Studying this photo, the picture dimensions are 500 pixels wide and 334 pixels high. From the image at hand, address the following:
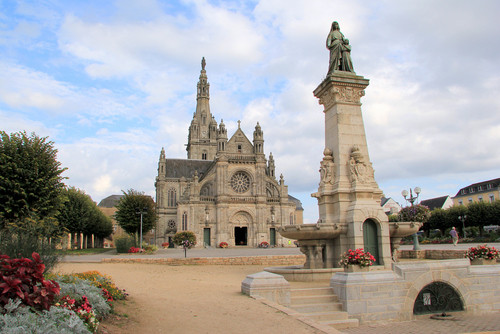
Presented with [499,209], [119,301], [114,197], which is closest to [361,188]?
[119,301]

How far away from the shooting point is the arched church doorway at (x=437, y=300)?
10344mm

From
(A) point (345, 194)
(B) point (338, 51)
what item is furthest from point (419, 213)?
(B) point (338, 51)

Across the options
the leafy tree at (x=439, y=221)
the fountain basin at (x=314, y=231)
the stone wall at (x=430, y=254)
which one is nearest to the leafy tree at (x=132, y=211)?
the stone wall at (x=430, y=254)

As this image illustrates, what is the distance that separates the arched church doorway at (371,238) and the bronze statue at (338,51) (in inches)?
229

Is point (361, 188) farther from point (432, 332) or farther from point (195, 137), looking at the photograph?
point (195, 137)

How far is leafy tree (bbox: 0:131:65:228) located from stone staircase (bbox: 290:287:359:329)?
62.1 ft

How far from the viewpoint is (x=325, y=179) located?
46.2ft

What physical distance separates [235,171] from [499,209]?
3458cm

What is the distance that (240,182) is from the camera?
198 feet

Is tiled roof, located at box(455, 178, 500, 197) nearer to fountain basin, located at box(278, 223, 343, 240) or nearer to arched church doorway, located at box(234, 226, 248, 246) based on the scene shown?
arched church doorway, located at box(234, 226, 248, 246)

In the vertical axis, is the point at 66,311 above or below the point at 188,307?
above

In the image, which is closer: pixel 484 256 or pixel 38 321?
pixel 38 321

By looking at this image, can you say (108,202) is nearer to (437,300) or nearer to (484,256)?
(484,256)

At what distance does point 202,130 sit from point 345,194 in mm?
73399
